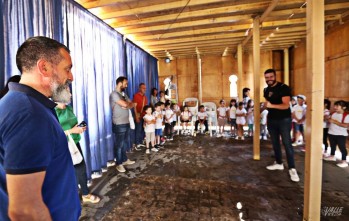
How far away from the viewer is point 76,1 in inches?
139

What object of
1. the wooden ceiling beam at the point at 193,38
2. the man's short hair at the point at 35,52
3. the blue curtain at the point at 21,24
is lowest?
the man's short hair at the point at 35,52

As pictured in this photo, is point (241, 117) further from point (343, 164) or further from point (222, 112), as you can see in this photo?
point (343, 164)

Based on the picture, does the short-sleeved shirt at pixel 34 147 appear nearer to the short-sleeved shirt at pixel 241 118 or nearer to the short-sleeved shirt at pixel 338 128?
the short-sleeved shirt at pixel 338 128

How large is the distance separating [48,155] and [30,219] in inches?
10.8

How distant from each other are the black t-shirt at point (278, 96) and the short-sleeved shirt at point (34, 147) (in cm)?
349

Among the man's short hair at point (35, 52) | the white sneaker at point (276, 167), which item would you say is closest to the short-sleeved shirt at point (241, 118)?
the white sneaker at point (276, 167)

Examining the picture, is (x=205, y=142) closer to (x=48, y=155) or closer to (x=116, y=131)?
(x=116, y=131)

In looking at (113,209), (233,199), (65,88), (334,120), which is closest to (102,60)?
(113,209)

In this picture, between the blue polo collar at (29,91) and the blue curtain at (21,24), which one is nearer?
the blue polo collar at (29,91)

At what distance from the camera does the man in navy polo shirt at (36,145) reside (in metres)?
0.81

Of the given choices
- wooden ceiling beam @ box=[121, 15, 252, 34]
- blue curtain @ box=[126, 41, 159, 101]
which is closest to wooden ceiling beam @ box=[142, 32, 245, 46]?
blue curtain @ box=[126, 41, 159, 101]

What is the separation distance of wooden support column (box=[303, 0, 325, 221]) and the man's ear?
8.04ft

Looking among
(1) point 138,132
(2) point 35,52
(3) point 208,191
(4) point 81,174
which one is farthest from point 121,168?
(2) point 35,52

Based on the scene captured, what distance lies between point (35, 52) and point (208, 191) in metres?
2.89
